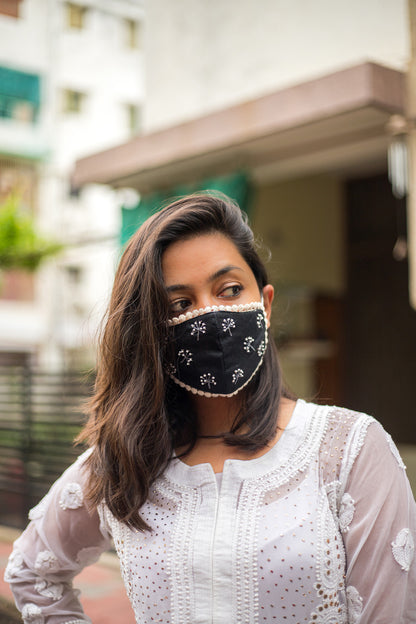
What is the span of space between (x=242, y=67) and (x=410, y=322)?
3.07m

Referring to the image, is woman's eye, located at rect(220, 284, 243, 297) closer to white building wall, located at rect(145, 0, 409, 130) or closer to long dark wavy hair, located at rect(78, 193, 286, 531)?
long dark wavy hair, located at rect(78, 193, 286, 531)

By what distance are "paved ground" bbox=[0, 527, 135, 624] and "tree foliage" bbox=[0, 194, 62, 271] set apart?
11.8ft

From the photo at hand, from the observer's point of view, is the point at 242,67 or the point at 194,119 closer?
the point at 194,119

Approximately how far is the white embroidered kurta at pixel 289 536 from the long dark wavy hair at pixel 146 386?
0.06 metres

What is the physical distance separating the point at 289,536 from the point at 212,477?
25cm

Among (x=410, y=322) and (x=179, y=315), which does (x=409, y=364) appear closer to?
(x=410, y=322)

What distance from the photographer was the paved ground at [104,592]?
305cm

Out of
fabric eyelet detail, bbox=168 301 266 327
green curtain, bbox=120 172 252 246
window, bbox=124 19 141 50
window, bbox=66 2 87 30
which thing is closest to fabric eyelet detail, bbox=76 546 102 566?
fabric eyelet detail, bbox=168 301 266 327

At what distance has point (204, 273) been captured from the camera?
177 centimetres

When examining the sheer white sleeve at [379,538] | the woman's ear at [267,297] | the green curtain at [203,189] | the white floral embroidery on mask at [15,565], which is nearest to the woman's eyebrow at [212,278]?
the woman's ear at [267,297]

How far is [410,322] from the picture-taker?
7.50 metres

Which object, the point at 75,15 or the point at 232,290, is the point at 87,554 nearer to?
the point at 232,290

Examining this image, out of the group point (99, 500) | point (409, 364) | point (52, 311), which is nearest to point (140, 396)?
point (99, 500)

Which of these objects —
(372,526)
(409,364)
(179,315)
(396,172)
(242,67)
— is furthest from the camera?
(409,364)
